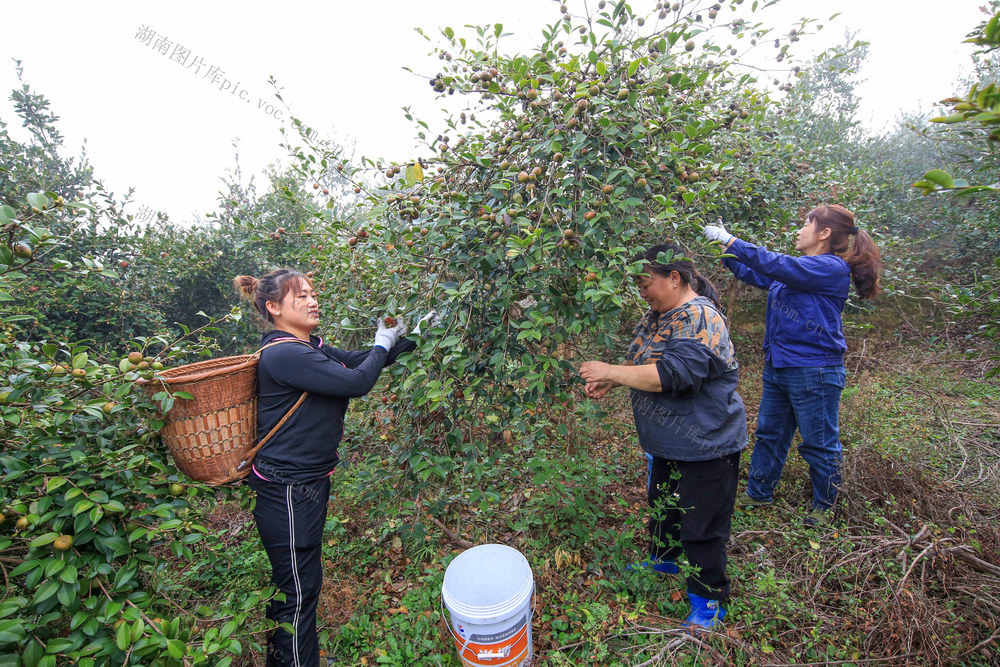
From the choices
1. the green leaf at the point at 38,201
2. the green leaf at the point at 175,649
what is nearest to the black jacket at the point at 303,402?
the green leaf at the point at 175,649

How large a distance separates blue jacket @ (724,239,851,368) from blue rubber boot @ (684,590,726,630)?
133 cm

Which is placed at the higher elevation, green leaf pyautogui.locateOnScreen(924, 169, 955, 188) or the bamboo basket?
green leaf pyautogui.locateOnScreen(924, 169, 955, 188)

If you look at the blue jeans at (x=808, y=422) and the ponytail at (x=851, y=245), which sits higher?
the ponytail at (x=851, y=245)

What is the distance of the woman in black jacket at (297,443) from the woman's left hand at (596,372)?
667mm

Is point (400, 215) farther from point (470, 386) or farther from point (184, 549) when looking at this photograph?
point (184, 549)

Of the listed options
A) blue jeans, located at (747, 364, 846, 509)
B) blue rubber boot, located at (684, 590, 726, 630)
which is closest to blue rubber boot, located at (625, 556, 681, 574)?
blue rubber boot, located at (684, 590, 726, 630)

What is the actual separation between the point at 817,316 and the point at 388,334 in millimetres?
2269

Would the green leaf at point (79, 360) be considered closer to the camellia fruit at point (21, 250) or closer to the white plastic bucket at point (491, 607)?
the camellia fruit at point (21, 250)

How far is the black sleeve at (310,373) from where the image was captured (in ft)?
5.61

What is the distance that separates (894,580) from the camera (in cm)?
203

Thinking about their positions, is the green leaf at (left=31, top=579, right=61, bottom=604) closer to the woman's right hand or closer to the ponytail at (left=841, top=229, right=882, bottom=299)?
the woman's right hand

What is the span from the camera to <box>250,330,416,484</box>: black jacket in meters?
1.71

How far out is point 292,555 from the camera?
1786 millimetres

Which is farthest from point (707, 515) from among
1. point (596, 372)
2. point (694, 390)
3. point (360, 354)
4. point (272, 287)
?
point (272, 287)
